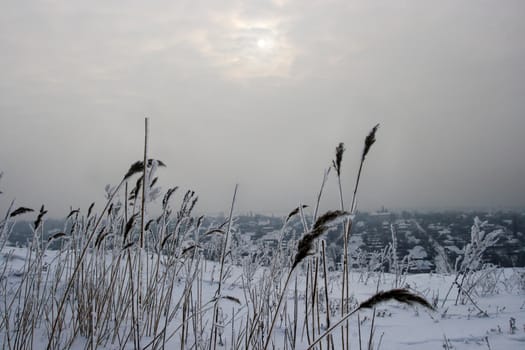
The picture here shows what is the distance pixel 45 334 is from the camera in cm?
267

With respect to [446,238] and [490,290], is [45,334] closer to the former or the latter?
[490,290]

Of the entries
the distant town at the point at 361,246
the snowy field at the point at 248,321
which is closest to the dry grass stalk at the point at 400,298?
the distant town at the point at 361,246

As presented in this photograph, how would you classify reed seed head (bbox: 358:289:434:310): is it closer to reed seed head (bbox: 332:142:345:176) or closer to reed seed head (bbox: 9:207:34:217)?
reed seed head (bbox: 332:142:345:176)

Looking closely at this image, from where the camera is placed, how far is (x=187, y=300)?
2.13 meters

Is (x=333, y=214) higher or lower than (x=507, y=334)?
higher

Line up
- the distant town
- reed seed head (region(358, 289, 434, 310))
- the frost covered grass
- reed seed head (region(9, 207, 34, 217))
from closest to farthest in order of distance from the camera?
1. reed seed head (region(358, 289, 434, 310))
2. the frost covered grass
3. reed seed head (region(9, 207, 34, 217))
4. the distant town

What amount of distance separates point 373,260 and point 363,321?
13.7 ft

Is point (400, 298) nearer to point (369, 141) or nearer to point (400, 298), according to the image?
point (400, 298)

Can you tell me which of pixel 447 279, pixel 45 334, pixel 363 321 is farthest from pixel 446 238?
pixel 45 334

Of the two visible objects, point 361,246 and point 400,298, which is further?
point 361,246

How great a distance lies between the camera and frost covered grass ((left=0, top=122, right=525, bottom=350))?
4.60ft

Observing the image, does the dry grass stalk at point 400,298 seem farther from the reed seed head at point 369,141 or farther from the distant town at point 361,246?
the reed seed head at point 369,141

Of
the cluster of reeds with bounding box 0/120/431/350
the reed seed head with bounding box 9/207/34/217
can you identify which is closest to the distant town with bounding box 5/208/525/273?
the cluster of reeds with bounding box 0/120/431/350

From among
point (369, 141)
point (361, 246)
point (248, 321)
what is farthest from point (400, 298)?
point (361, 246)
